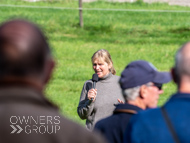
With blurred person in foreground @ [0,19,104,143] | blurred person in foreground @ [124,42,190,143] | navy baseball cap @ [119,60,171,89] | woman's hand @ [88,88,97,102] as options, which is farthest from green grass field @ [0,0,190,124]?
blurred person in foreground @ [0,19,104,143]

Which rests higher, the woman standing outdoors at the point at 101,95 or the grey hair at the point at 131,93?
the grey hair at the point at 131,93

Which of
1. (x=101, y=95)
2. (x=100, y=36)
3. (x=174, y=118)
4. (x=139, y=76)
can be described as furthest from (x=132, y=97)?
(x=100, y=36)

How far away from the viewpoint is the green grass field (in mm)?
12594

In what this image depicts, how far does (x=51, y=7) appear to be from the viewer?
1966cm

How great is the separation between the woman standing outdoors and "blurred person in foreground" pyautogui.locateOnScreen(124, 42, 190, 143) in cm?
282

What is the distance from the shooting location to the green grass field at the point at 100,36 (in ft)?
41.3

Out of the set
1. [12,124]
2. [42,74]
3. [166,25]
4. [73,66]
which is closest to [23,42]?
[42,74]

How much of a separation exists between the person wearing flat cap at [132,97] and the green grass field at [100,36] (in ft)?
20.1

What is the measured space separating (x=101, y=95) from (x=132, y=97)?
2.30 meters

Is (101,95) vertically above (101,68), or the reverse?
(101,68)

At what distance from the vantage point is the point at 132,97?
4070mm

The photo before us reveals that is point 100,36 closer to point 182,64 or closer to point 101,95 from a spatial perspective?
point 101,95

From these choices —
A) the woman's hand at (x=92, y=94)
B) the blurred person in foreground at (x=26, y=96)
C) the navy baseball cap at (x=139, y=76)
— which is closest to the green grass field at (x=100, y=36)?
the woman's hand at (x=92, y=94)

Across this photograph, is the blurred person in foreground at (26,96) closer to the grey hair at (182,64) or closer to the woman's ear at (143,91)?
the grey hair at (182,64)
